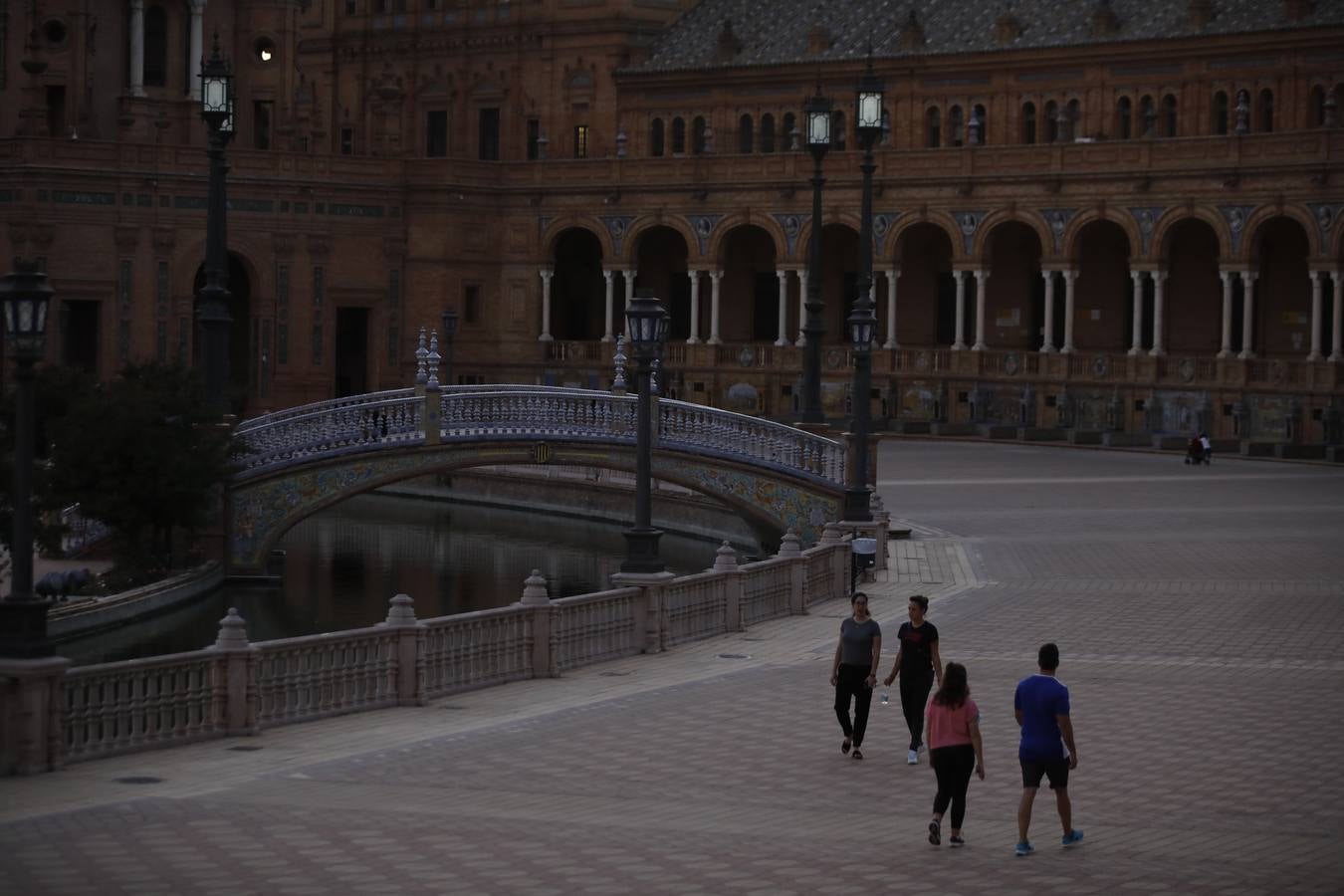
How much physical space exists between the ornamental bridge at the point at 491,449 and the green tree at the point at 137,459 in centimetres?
184

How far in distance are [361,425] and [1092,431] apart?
73.9 ft

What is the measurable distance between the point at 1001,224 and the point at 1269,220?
672 centimetres

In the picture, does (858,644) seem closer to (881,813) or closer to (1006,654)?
(881,813)

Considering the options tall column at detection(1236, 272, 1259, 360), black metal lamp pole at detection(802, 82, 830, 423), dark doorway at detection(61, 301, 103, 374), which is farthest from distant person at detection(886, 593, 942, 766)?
dark doorway at detection(61, 301, 103, 374)

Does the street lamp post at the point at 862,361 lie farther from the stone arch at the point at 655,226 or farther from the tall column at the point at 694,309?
the stone arch at the point at 655,226

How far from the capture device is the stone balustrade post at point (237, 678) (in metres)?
17.5

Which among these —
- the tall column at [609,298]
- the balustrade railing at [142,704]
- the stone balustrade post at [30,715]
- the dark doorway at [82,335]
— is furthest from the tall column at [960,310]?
the stone balustrade post at [30,715]

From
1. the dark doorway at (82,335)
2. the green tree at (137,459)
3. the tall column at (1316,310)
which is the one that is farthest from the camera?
the dark doorway at (82,335)

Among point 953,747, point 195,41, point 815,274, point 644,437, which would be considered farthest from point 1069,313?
point 953,747

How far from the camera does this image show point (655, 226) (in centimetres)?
6181

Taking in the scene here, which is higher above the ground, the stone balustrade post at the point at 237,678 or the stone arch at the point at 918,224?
the stone arch at the point at 918,224

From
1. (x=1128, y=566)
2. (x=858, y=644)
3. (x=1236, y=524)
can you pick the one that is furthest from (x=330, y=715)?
(x=1236, y=524)

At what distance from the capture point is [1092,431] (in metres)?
52.5

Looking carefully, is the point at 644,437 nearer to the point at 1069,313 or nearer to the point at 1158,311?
the point at 1158,311
